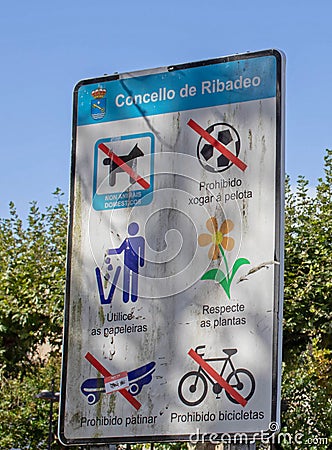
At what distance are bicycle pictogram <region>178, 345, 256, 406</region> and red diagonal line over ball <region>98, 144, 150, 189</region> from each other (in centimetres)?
66

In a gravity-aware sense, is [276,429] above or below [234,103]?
below

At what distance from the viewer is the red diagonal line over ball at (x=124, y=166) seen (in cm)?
296

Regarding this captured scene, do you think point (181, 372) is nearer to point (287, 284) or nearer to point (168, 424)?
point (168, 424)

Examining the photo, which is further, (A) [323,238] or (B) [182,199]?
(A) [323,238]

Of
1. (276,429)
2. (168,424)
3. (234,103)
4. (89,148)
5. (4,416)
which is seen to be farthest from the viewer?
(4,416)

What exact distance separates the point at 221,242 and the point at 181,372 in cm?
47

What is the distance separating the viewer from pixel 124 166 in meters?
3.01

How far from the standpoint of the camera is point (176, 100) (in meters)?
2.98

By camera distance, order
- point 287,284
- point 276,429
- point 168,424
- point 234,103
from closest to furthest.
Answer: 1. point 276,429
2. point 168,424
3. point 234,103
4. point 287,284

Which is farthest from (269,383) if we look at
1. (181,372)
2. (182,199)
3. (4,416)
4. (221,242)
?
(4,416)

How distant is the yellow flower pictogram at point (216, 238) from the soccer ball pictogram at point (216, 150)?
197 mm

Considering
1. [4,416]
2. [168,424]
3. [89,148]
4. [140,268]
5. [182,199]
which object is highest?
[89,148]

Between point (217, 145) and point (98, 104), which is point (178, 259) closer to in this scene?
point (217, 145)

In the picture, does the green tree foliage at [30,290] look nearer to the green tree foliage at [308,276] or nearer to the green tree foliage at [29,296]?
the green tree foliage at [29,296]
